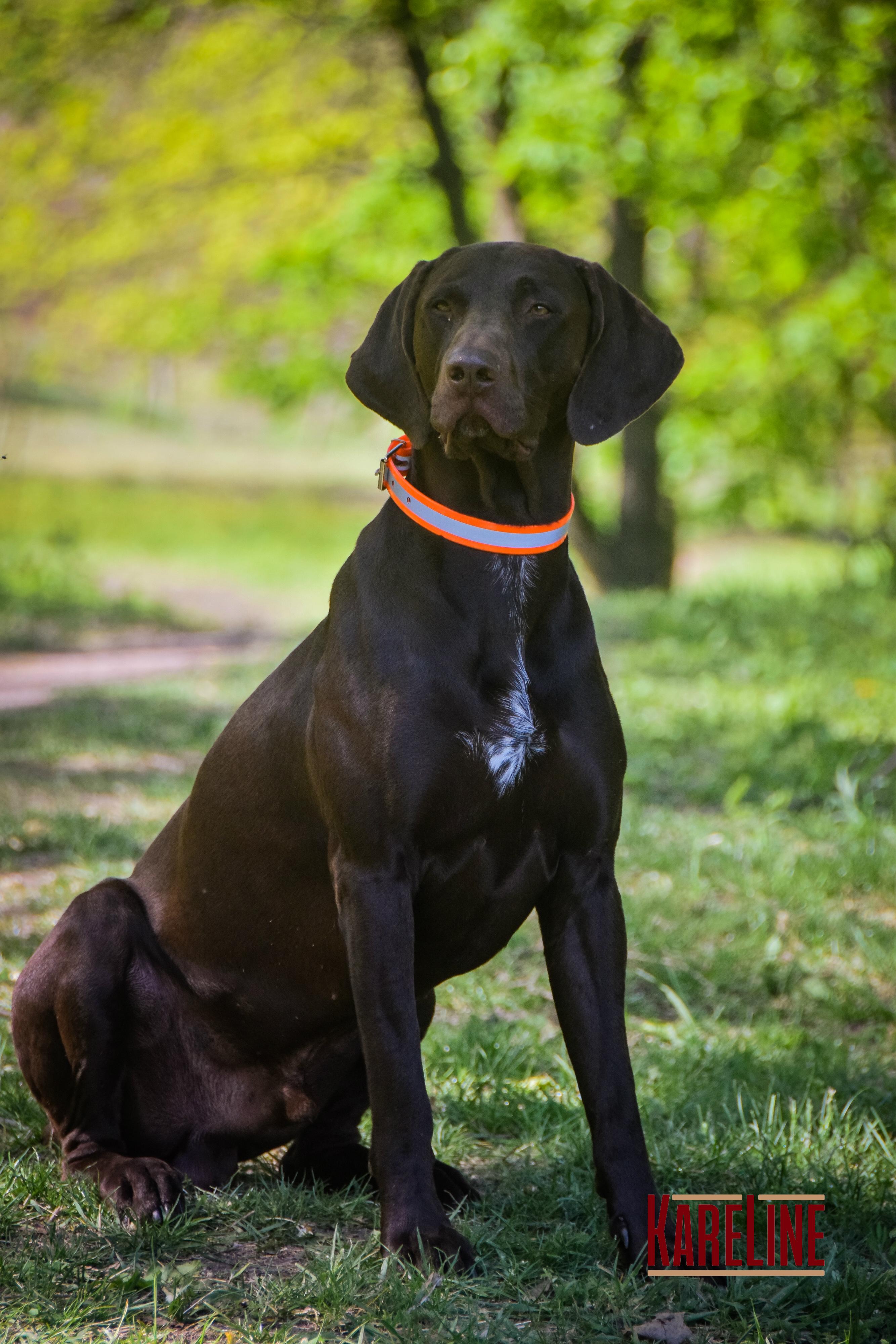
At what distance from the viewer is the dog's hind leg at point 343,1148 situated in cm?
259

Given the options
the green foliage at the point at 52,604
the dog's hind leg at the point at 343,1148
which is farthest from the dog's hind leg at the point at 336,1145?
the green foliage at the point at 52,604

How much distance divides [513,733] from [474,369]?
2.15ft

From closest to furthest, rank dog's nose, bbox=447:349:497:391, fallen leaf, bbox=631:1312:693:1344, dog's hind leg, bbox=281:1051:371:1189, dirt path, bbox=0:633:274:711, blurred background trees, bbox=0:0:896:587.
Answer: fallen leaf, bbox=631:1312:693:1344
dog's nose, bbox=447:349:497:391
dog's hind leg, bbox=281:1051:371:1189
dirt path, bbox=0:633:274:711
blurred background trees, bbox=0:0:896:587

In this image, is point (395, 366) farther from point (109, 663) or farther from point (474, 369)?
point (109, 663)

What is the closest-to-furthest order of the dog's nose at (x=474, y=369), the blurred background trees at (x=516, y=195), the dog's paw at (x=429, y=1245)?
the dog's paw at (x=429, y=1245), the dog's nose at (x=474, y=369), the blurred background trees at (x=516, y=195)

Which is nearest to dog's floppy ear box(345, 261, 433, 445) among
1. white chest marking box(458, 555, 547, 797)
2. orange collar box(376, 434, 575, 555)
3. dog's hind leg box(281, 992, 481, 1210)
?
orange collar box(376, 434, 575, 555)

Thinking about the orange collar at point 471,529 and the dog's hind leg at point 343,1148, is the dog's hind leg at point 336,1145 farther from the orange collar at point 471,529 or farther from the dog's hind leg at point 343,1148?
the orange collar at point 471,529

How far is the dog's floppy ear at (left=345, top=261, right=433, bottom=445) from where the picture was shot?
2.58 meters

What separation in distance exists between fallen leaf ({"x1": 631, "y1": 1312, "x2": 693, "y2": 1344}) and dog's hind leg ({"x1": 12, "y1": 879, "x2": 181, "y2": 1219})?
0.93 metres

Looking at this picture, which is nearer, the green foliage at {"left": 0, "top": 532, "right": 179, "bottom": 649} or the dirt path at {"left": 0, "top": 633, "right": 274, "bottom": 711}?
the dirt path at {"left": 0, "top": 633, "right": 274, "bottom": 711}

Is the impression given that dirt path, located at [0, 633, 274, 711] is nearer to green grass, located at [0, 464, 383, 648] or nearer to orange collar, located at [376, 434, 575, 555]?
green grass, located at [0, 464, 383, 648]

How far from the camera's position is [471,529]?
8.05ft

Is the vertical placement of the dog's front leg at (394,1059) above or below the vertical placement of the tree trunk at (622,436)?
below

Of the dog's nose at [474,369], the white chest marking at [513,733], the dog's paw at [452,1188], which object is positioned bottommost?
the dog's paw at [452,1188]
